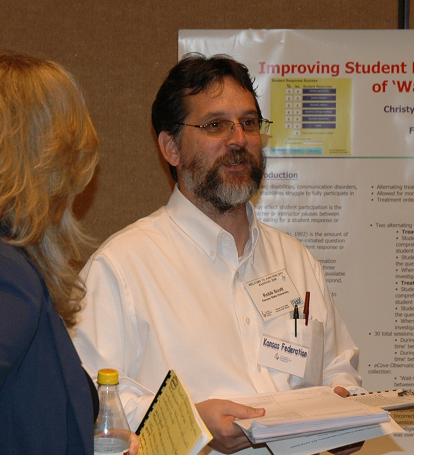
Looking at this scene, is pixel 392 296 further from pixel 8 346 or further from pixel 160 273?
pixel 8 346

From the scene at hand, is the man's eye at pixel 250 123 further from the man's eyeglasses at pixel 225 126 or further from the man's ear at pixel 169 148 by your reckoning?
the man's ear at pixel 169 148

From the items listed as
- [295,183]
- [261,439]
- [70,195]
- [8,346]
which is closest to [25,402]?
[8,346]

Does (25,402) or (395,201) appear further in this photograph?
(395,201)

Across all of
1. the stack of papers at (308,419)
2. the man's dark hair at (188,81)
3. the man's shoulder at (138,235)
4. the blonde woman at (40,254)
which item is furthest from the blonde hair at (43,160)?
the man's dark hair at (188,81)

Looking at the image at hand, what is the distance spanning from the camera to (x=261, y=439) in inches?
67.1

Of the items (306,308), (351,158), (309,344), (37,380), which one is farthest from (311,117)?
(37,380)

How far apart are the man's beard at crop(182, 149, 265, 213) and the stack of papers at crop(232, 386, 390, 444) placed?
76 cm

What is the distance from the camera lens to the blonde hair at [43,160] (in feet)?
4.01

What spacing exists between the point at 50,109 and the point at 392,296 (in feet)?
6.97

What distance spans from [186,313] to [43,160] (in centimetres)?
Result: 109

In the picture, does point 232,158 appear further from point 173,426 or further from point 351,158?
point 173,426

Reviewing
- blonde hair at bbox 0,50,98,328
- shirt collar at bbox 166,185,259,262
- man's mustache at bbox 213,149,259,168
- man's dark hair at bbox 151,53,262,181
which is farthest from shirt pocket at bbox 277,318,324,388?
blonde hair at bbox 0,50,98,328

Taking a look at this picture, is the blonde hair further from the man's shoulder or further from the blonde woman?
the man's shoulder

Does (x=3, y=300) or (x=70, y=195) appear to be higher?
(x=70, y=195)
